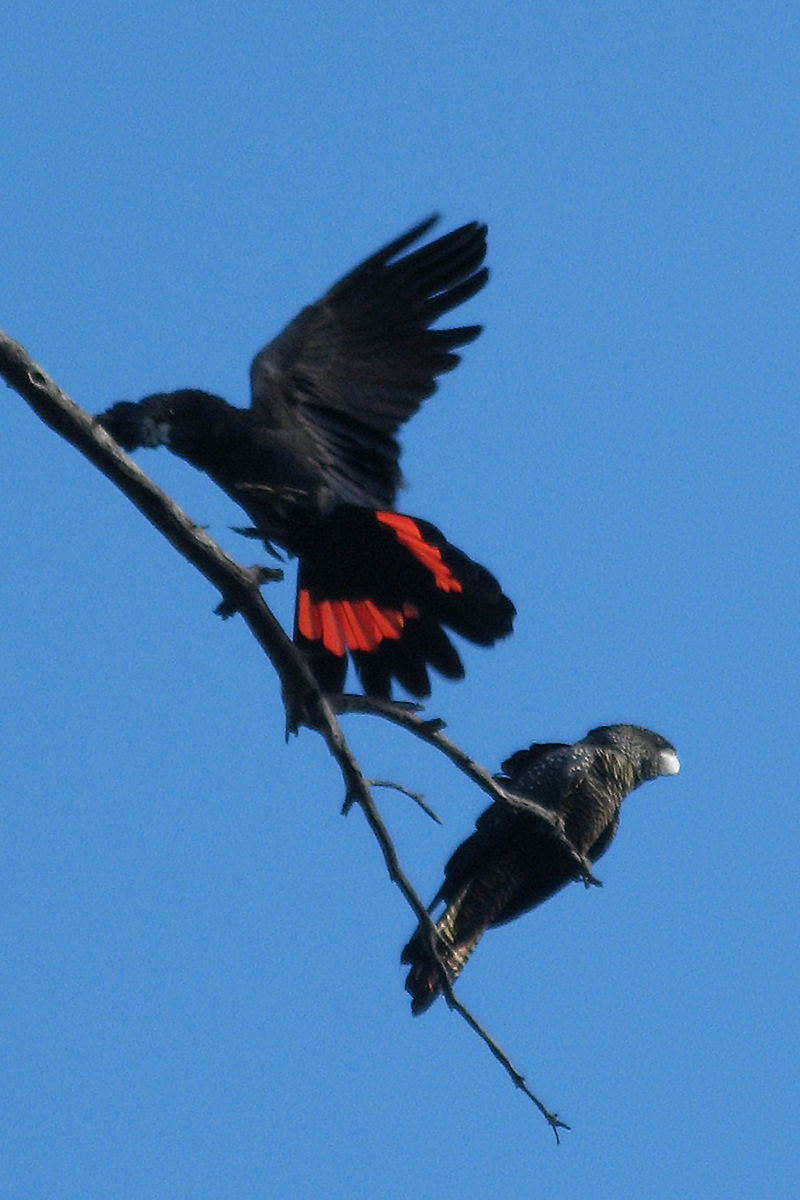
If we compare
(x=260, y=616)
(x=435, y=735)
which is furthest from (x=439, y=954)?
(x=260, y=616)

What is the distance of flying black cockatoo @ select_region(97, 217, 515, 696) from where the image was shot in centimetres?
482

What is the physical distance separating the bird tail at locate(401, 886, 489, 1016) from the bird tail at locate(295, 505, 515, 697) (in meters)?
0.65

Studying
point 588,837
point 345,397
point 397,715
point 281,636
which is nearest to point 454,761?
point 397,715

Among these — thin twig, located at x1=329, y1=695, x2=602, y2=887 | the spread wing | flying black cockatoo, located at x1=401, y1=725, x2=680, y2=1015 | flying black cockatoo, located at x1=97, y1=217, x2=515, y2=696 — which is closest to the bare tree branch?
thin twig, located at x1=329, y1=695, x2=602, y2=887

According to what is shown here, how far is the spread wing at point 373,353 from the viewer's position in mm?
5566

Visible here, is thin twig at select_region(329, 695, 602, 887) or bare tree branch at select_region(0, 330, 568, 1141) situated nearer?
bare tree branch at select_region(0, 330, 568, 1141)

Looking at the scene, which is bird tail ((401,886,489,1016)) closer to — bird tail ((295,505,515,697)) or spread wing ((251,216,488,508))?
bird tail ((295,505,515,697))

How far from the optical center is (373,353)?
573 cm

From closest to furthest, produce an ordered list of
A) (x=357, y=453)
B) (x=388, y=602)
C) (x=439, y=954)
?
(x=439, y=954)
(x=388, y=602)
(x=357, y=453)

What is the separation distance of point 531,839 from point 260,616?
1.29m

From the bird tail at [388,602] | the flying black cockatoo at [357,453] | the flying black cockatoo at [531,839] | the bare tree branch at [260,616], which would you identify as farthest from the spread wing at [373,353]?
the bare tree branch at [260,616]

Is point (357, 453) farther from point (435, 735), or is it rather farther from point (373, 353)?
point (435, 735)

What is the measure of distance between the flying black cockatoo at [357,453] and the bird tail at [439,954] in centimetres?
66

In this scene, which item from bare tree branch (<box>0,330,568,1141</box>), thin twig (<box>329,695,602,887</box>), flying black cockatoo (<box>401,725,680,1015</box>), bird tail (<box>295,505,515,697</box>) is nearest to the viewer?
bare tree branch (<box>0,330,568,1141</box>)
